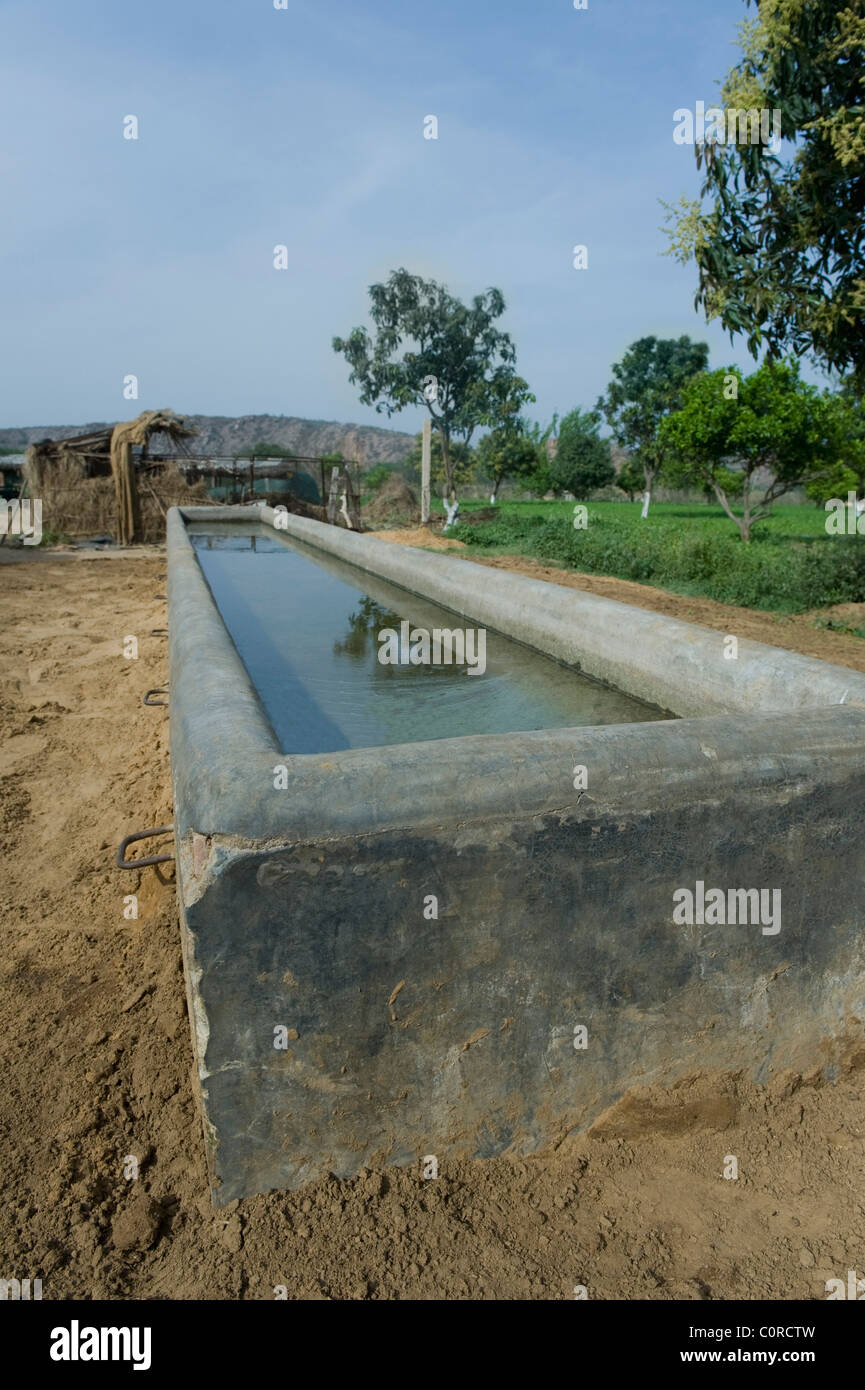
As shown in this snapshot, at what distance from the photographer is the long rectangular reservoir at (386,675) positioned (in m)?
3.79

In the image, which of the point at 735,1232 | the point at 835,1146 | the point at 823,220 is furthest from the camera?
the point at 823,220

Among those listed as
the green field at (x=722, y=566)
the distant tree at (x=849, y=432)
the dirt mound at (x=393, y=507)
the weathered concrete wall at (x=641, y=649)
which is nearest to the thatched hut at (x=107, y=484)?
the green field at (x=722, y=566)

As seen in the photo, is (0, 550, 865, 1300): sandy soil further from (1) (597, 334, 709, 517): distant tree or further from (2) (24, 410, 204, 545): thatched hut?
(1) (597, 334, 709, 517): distant tree

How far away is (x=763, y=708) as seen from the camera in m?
3.16

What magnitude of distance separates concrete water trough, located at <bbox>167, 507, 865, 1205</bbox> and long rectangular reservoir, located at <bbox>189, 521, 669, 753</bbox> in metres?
1.33

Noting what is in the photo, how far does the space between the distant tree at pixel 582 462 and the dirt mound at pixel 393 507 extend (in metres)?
21.6

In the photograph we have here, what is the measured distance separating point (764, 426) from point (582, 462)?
1236 inches

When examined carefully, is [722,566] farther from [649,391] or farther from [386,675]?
[649,391]

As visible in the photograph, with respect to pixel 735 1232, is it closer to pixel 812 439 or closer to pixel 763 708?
pixel 763 708

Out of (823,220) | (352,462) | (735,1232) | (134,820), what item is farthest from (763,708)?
(352,462)

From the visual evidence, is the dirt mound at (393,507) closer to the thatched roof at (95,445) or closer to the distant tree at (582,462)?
the thatched roof at (95,445)

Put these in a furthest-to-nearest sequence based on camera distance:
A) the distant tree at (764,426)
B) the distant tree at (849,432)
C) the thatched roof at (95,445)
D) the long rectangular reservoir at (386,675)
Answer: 1. the distant tree at (849,432)
2. the distant tree at (764,426)
3. the thatched roof at (95,445)
4. the long rectangular reservoir at (386,675)
